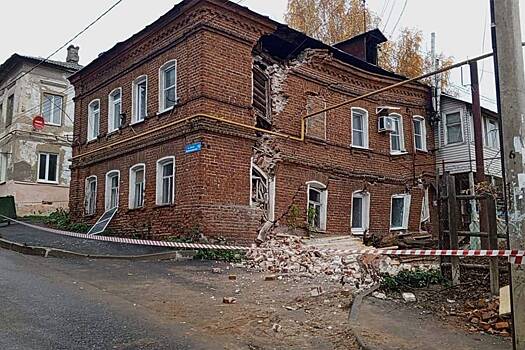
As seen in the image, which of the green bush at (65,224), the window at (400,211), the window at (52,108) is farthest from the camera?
the window at (52,108)

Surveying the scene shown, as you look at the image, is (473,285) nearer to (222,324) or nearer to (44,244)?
(222,324)

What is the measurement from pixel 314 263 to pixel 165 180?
5.68 m

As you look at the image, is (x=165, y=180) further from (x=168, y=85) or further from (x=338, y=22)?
(x=338, y=22)

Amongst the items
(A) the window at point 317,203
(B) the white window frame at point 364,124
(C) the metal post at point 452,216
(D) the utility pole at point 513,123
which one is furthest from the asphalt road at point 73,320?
(B) the white window frame at point 364,124

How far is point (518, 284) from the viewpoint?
5.16 m

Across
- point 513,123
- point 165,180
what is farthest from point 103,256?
point 513,123

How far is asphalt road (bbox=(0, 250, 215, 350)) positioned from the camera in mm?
5695

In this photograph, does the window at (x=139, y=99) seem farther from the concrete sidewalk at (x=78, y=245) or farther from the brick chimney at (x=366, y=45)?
the brick chimney at (x=366, y=45)

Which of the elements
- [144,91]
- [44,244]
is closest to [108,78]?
[144,91]

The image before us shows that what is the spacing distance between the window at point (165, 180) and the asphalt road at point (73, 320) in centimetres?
565

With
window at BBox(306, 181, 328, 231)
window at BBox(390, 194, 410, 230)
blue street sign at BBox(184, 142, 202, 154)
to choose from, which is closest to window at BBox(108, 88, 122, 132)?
blue street sign at BBox(184, 142, 202, 154)

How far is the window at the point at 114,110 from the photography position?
18266 millimetres

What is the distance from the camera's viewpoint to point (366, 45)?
71.4 ft

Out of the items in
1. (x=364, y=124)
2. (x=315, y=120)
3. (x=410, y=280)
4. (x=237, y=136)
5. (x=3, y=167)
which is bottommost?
(x=410, y=280)
